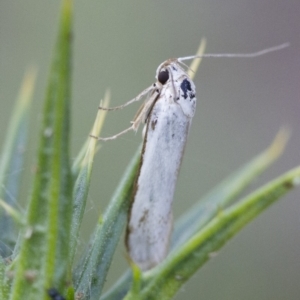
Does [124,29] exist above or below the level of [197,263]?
above

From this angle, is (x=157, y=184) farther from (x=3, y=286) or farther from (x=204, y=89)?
(x=204, y=89)

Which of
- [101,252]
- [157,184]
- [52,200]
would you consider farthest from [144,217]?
[52,200]

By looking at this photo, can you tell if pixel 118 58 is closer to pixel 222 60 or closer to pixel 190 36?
pixel 190 36

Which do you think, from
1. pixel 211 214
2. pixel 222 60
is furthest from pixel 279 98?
pixel 211 214

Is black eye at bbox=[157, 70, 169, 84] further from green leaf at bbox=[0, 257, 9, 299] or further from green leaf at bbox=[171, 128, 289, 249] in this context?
green leaf at bbox=[0, 257, 9, 299]

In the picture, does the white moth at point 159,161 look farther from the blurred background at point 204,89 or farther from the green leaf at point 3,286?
the blurred background at point 204,89

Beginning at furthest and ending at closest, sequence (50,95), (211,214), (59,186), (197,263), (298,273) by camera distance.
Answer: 1. (298,273)
2. (211,214)
3. (197,263)
4. (59,186)
5. (50,95)
